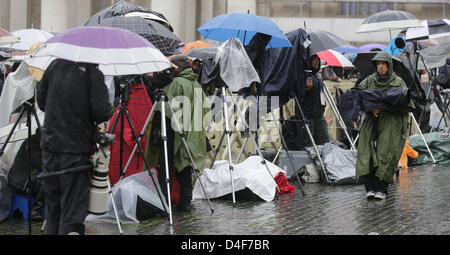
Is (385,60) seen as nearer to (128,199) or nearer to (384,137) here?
(384,137)

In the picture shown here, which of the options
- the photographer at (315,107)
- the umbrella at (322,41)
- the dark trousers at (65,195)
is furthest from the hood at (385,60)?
the dark trousers at (65,195)

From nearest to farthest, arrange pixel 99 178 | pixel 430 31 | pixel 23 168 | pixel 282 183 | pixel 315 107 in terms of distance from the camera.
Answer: pixel 99 178, pixel 23 168, pixel 282 183, pixel 315 107, pixel 430 31

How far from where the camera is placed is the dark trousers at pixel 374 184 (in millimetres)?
11711

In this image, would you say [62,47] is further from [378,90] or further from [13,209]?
[378,90]

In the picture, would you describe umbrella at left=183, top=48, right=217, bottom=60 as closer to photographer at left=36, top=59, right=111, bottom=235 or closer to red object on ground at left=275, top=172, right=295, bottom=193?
red object on ground at left=275, top=172, right=295, bottom=193

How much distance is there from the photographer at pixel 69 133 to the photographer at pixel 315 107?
690cm

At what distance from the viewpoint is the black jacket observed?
750 centimetres

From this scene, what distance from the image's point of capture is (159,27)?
1086 cm

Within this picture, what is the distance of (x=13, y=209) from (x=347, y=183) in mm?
5752

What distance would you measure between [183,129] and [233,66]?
1361mm

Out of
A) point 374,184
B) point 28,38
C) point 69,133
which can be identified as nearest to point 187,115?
point 374,184

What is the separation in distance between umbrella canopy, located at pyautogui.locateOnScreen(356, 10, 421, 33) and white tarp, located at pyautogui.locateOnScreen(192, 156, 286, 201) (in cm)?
855

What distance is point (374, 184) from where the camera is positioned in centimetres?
1177

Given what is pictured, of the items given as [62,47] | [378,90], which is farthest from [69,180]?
[378,90]
